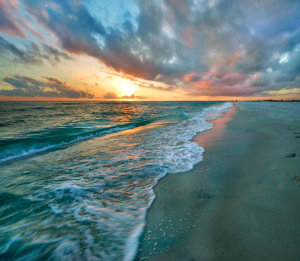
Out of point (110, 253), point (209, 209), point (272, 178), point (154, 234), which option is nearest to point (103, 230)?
point (110, 253)

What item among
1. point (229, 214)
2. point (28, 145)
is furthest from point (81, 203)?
point (28, 145)

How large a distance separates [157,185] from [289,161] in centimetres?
355

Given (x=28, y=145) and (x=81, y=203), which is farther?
(x=28, y=145)

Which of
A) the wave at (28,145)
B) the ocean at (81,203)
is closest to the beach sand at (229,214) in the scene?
the ocean at (81,203)

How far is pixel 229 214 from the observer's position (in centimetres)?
217

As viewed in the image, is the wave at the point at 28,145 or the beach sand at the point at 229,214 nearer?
the beach sand at the point at 229,214

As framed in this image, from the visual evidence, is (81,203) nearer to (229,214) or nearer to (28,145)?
(229,214)

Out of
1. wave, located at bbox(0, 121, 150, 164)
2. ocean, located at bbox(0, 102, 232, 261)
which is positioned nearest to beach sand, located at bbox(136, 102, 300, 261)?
ocean, located at bbox(0, 102, 232, 261)

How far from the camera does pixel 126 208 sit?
265 cm

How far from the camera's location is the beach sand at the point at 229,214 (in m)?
1.62

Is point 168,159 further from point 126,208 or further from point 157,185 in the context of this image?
point 126,208

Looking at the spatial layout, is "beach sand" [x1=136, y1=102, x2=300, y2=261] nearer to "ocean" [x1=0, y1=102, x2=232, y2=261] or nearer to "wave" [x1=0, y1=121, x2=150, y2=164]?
"ocean" [x1=0, y1=102, x2=232, y2=261]

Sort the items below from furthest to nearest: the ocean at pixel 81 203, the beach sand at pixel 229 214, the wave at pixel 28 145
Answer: the wave at pixel 28 145, the ocean at pixel 81 203, the beach sand at pixel 229 214

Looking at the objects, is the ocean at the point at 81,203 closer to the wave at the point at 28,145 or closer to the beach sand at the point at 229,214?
the beach sand at the point at 229,214
